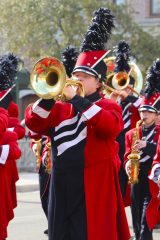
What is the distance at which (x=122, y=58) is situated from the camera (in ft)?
33.9

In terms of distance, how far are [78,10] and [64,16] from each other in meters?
0.46

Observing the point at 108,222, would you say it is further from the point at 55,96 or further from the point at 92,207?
the point at 55,96

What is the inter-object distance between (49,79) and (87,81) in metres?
0.66

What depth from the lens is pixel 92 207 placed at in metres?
5.91

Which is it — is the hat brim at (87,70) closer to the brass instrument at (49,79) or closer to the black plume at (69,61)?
the brass instrument at (49,79)

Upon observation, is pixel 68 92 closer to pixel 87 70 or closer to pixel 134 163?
pixel 87 70

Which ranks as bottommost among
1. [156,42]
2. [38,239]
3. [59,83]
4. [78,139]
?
[38,239]

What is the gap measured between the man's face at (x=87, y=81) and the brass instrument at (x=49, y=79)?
44cm

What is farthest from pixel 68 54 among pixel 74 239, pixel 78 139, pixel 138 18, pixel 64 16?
pixel 138 18

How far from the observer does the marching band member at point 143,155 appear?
8273 mm

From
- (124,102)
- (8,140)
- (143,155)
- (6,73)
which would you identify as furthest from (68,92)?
(124,102)

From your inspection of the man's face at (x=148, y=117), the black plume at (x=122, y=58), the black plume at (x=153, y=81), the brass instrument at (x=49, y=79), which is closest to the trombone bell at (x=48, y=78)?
the brass instrument at (x=49, y=79)

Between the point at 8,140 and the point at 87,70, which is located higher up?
the point at 87,70

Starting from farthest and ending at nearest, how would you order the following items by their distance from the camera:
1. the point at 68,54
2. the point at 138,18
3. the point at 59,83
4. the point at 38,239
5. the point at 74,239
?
1. the point at 138,18
2. the point at 38,239
3. the point at 68,54
4. the point at 74,239
5. the point at 59,83
